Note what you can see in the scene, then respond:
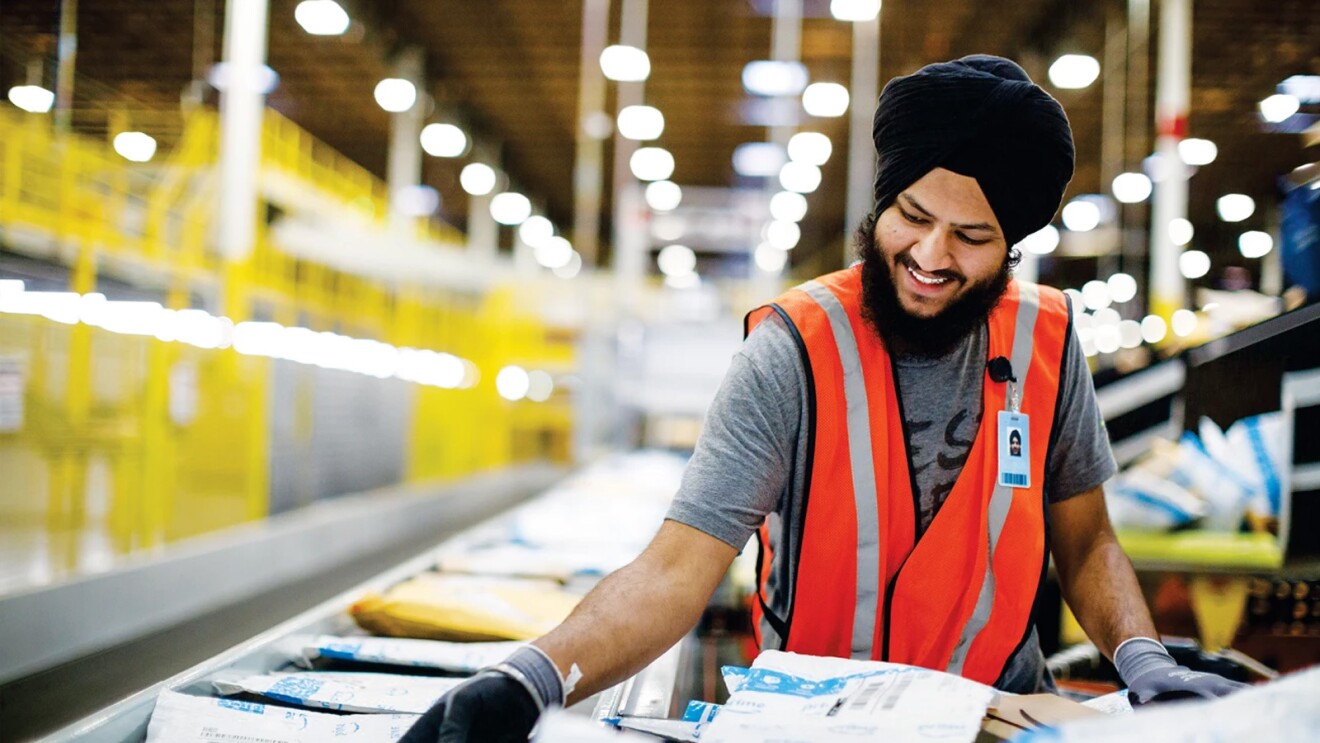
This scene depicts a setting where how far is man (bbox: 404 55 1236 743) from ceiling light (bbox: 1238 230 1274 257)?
1.59 metres

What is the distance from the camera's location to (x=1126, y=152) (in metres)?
10.6

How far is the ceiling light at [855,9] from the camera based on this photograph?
9141mm

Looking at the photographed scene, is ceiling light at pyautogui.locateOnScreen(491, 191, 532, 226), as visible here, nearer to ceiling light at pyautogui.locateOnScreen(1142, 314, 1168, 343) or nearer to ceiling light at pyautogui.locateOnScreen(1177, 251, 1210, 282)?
ceiling light at pyautogui.locateOnScreen(1142, 314, 1168, 343)

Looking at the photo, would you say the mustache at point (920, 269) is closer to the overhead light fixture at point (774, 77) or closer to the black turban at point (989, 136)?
the black turban at point (989, 136)

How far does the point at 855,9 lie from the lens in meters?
9.30

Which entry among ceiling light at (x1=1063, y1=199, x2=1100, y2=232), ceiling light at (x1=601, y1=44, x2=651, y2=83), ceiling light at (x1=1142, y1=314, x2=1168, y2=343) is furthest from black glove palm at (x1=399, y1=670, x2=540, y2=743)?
ceiling light at (x1=1063, y1=199, x2=1100, y2=232)

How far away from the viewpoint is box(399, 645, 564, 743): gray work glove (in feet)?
3.21

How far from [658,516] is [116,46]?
375 inches

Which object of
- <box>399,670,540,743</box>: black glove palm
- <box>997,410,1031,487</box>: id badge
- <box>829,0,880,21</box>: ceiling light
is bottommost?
<box>399,670,540,743</box>: black glove palm

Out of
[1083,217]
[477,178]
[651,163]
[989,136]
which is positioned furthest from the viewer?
[477,178]

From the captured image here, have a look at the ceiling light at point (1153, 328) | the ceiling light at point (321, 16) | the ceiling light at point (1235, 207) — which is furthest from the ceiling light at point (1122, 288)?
the ceiling light at point (321, 16)

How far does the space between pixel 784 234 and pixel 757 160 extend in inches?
211

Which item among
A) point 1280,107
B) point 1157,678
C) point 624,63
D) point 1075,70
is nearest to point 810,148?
point 624,63

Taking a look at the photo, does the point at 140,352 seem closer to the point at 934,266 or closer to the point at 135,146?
the point at 135,146
